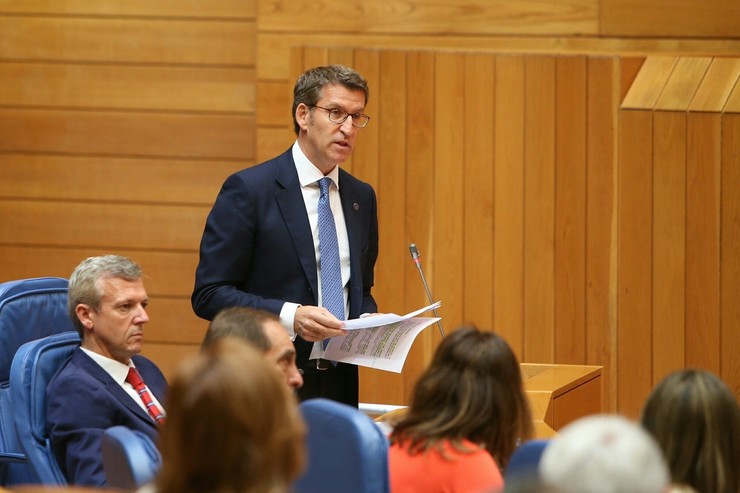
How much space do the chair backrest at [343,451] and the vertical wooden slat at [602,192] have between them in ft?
9.81

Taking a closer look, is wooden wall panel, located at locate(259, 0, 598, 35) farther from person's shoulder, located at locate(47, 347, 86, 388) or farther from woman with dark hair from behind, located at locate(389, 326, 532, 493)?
woman with dark hair from behind, located at locate(389, 326, 532, 493)

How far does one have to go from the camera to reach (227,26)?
521cm

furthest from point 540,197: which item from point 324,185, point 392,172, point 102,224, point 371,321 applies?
point 371,321

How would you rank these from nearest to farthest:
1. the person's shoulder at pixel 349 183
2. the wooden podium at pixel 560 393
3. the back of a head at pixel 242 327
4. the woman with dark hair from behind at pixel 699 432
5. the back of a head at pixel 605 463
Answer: the back of a head at pixel 605 463 → the woman with dark hair from behind at pixel 699 432 → the back of a head at pixel 242 327 → the person's shoulder at pixel 349 183 → the wooden podium at pixel 560 393

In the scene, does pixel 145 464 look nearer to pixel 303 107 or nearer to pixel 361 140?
pixel 303 107

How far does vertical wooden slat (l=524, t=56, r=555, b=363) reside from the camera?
477 cm

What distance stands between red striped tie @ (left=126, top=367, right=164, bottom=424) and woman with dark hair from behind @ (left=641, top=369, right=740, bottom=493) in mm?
1442

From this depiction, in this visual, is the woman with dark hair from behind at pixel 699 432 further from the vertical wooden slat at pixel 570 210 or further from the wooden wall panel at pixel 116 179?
the wooden wall panel at pixel 116 179

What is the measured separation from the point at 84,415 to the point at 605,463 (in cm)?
181

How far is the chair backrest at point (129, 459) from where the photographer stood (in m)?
1.88

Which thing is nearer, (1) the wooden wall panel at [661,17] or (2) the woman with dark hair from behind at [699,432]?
(2) the woman with dark hair from behind at [699,432]

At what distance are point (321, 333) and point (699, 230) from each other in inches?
97.9

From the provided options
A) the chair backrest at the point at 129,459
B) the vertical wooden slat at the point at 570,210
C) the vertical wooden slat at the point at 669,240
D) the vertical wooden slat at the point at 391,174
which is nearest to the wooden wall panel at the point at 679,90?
the vertical wooden slat at the point at 669,240

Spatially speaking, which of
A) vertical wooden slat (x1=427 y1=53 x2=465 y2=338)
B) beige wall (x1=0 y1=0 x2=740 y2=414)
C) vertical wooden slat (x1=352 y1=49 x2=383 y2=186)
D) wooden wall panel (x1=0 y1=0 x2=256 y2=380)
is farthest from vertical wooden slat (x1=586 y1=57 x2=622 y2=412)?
wooden wall panel (x1=0 y1=0 x2=256 y2=380)
